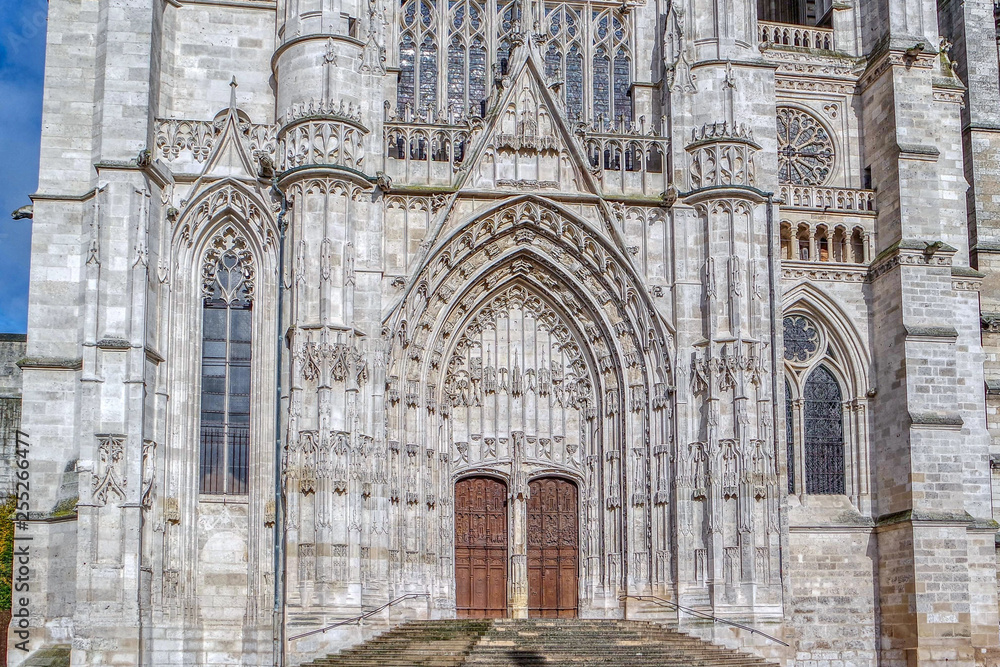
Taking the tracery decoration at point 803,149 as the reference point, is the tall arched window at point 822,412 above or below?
below

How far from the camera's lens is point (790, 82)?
29359 millimetres

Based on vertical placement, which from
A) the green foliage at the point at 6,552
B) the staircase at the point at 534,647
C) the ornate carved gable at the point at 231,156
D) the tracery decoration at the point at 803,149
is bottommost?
the staircase at the point at 534,647

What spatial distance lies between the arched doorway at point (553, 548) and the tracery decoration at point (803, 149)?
8.86 meters

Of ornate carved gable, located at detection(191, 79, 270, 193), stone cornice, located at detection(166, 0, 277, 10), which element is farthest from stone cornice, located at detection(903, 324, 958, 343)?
stone cornice, located at detection(166, 0, 277, 10)

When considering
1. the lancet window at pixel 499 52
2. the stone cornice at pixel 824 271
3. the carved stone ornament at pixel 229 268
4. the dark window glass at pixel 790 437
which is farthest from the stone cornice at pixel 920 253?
the carved stone ornament at pixel 229 268

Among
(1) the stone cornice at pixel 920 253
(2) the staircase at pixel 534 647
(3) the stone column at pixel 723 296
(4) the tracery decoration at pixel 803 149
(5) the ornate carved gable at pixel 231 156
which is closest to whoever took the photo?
(2) the staircase at pixel 534 647

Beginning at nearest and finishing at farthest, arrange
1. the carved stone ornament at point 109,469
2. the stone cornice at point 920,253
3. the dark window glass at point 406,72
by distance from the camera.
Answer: the carved stone ornament at point 109,469 < the stone cornice at point 920,253 < the dark window glass at point 406,72

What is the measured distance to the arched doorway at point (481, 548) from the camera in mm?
25516

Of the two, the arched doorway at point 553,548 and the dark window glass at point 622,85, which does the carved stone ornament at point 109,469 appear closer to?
the arched doorway at point 553,548

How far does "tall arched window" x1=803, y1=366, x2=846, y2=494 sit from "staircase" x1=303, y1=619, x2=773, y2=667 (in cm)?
530

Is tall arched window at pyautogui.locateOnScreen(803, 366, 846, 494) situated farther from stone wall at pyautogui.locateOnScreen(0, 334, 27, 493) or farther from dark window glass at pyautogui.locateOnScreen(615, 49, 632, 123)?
stone wall at pyautogui.locateOnScreen(0, 334, 27, 493)

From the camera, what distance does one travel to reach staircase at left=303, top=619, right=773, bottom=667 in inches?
856

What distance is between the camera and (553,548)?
2592cm

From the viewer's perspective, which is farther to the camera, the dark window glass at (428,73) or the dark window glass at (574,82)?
the dark window glass at (574,82)
